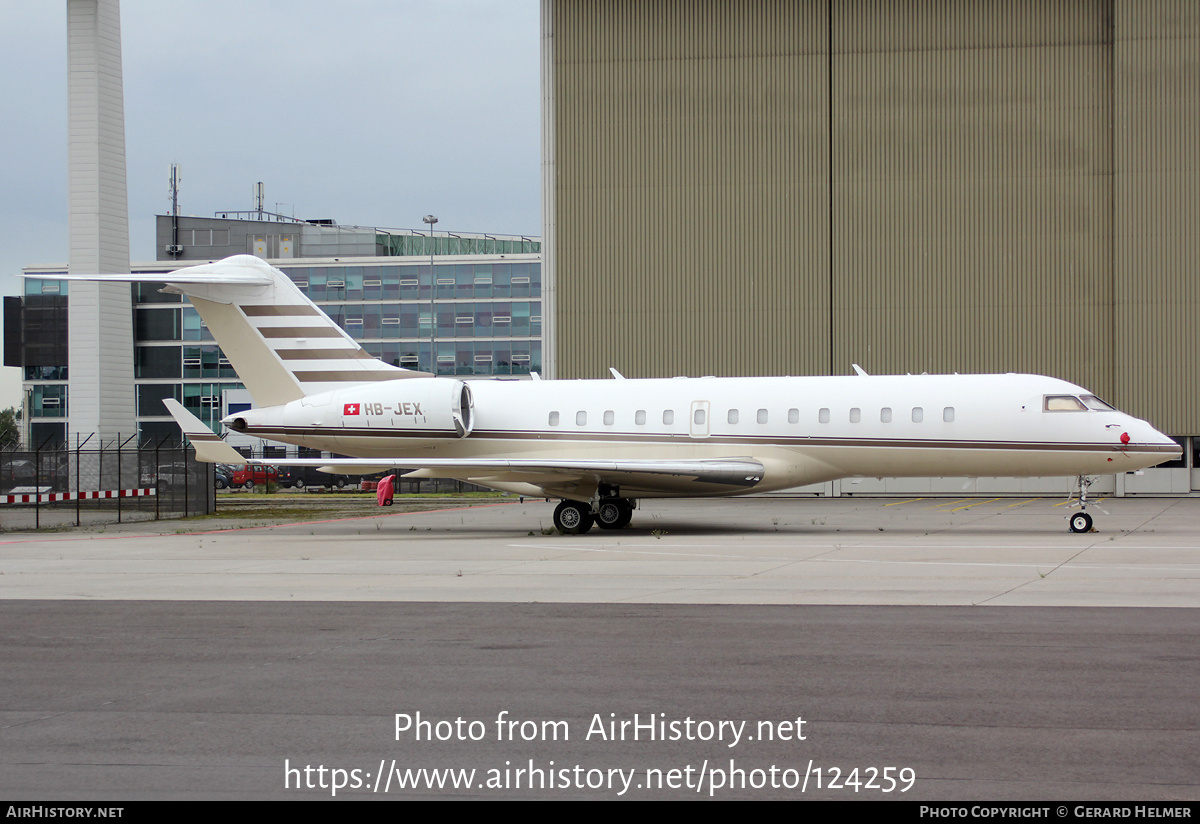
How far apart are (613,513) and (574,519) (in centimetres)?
85

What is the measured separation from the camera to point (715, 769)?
229 inches

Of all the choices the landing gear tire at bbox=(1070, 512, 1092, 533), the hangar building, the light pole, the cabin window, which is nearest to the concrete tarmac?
the landing gear tire at bbox=(1070, 512, 1092, 533)

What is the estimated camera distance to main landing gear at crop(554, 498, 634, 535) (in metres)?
23.5

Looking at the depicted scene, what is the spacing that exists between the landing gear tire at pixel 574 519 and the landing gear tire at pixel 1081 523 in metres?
9.33

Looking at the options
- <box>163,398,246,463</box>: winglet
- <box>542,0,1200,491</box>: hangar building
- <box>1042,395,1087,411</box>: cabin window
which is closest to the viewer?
<box>1042,395,1087,411</box>: cabin window

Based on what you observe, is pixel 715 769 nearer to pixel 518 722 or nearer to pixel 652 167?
pixel 518 722

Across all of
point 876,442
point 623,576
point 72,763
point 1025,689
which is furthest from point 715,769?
point 876,442

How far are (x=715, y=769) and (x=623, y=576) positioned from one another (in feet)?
30.0

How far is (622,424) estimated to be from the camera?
23953mm

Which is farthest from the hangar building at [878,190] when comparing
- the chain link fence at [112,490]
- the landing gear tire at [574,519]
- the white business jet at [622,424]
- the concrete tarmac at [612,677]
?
the concrete tarmac at [612,677]

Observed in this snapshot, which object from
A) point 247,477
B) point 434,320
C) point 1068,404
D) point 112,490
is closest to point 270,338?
point 112,490

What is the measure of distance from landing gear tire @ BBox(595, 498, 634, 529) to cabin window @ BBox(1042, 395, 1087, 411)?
27.7ft

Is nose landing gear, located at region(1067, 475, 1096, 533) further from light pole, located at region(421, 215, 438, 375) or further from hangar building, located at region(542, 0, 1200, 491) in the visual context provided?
light pole, located at region(421, 215, 438, 375)

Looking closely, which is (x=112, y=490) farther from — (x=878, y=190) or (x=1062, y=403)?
(x=878, y=190)
